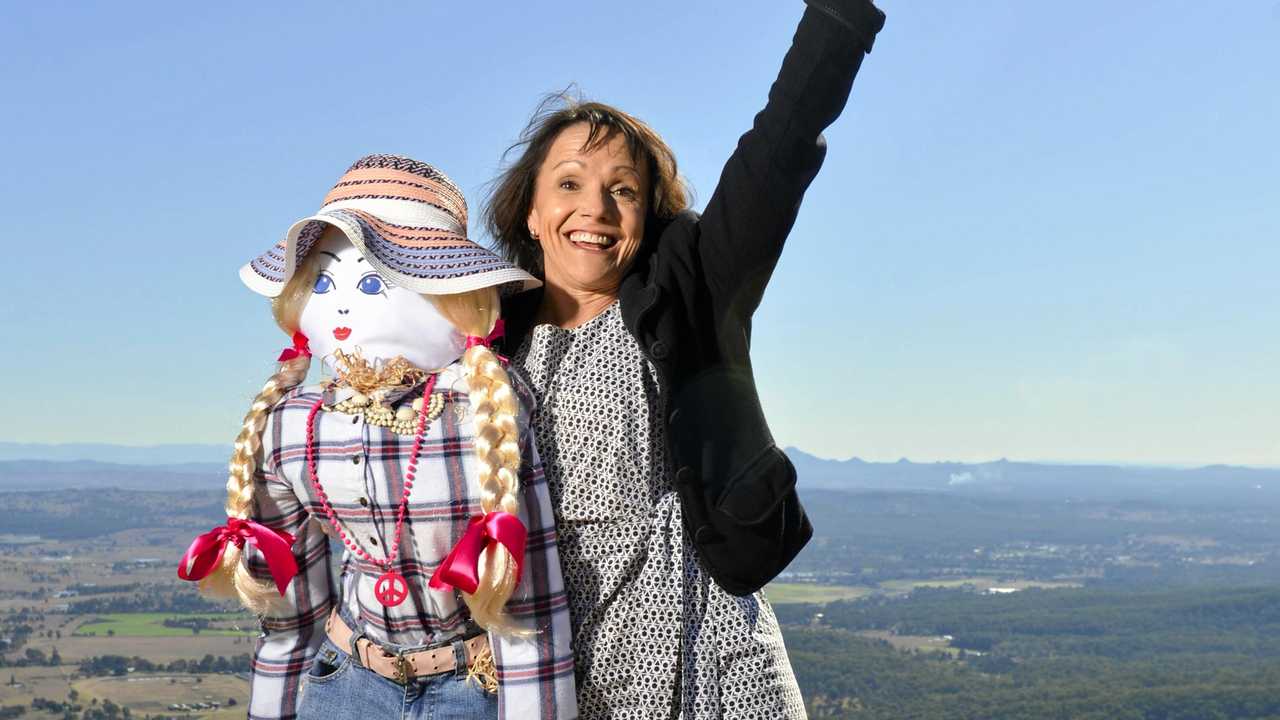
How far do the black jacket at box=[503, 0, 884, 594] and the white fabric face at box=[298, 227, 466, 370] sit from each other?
1.86 feet

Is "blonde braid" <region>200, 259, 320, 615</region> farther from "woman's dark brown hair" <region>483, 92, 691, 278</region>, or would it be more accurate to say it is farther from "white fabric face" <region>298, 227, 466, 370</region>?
"woman's dark brown hair" <region>483, 92, 691, 278</region>

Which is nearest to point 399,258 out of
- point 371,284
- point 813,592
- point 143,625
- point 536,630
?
point 371,284

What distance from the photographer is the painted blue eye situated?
3.45 meters

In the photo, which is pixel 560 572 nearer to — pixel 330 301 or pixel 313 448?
pixel 313 448

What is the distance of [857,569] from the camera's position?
128m

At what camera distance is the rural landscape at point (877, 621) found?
55469 millimetres

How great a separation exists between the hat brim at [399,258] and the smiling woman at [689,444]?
35 cm

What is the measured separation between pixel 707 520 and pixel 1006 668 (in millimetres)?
84530

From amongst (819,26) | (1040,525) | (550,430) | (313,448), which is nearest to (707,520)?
(550,430)

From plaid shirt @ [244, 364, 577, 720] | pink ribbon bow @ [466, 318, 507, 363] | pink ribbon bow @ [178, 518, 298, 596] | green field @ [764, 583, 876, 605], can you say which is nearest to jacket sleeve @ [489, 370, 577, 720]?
plaid shirt @ [244, 364, 577, 720]

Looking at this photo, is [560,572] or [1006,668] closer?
[560,572]

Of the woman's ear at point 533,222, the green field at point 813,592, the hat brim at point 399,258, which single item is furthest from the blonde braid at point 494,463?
the green field at point 813,592

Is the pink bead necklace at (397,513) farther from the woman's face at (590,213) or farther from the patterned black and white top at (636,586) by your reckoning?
the woman's face at (590,213)

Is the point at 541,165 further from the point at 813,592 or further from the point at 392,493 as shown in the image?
the point at 813,592
